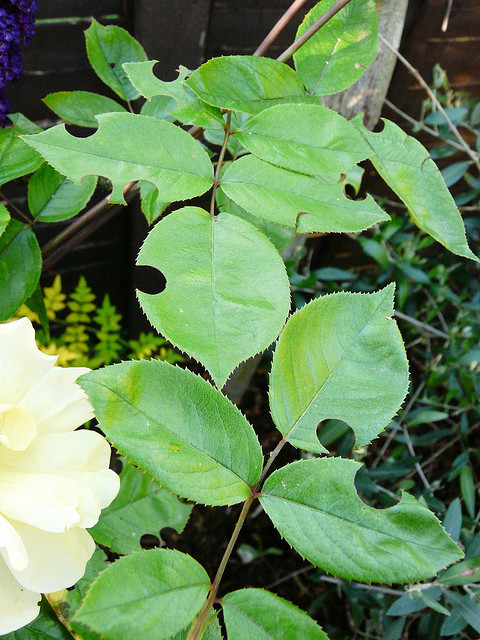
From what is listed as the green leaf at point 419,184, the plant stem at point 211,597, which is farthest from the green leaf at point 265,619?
the green leaf at point 419,184

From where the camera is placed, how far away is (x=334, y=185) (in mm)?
547

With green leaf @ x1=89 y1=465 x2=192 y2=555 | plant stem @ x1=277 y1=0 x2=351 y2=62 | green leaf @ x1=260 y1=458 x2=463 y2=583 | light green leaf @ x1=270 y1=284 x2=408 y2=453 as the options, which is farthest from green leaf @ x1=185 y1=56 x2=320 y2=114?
green leaf @ x1=89 y1=465 x2=192 y2=555

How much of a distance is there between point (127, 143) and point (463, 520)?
113 cm

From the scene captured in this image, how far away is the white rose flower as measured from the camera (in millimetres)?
418

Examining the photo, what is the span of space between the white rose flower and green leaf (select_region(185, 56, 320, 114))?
0.25 metres

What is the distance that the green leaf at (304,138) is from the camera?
0.53 metres

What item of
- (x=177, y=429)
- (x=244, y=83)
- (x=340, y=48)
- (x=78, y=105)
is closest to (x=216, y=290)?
(x=177, y=429)

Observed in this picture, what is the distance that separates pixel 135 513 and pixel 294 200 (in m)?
0.44

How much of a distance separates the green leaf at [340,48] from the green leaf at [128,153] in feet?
0.54

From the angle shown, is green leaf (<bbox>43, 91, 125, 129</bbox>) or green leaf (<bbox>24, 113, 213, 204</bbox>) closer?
green leaf (<bbox>24, 113, 213, 204</bbox>)

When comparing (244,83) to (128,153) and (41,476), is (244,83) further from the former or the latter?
(41,476)

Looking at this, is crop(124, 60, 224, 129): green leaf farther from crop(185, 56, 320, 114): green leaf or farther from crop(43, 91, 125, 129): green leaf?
crop(43, 91, 125, 129): green leaf

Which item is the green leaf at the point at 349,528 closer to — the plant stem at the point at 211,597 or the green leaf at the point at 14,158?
the plant stem at the point at 211,597

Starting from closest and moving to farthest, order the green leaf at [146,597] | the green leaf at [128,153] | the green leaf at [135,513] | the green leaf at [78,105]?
the green leaf at [146,597]
the green leaf at [128,153]
the green leaf at [135,513]
the green leaf at [78,105]
